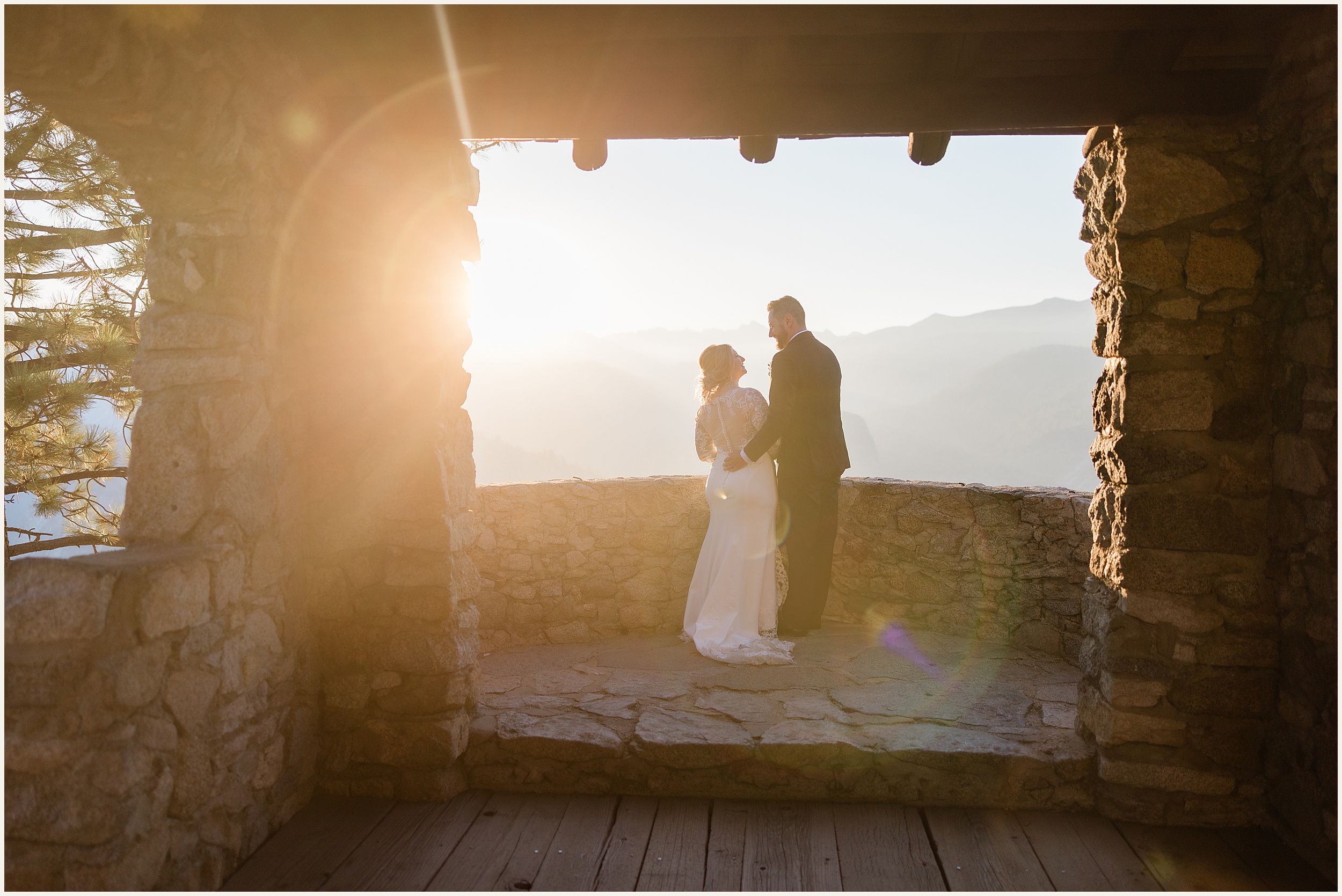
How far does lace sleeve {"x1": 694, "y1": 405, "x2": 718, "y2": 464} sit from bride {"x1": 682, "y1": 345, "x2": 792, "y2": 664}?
0.03ft

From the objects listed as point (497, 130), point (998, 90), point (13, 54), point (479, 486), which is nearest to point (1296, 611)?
point (998, 90)

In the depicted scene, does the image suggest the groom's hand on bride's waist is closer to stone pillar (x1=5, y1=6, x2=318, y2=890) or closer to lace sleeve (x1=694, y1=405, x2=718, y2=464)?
lace sleeve (x1=694, y1=405, x2=718, y2=464)

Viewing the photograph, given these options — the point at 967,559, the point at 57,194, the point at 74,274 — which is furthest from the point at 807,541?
the point at 57,194

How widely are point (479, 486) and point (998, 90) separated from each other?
10.9 feet

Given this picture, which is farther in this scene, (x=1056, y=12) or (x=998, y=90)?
(x=998, y=90)

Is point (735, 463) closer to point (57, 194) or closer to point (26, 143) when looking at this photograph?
point (57, 194)

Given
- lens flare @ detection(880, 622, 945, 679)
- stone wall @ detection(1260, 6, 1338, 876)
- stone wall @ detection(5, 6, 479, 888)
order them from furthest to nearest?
1. lens flare @ detection(880, 622, 945, 679)
2. stone wall @ detection(1260, 6, 1338, 876)
3. stone wall @ detection(5, 6, 479, 888)

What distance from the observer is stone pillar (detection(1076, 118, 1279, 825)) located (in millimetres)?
2547

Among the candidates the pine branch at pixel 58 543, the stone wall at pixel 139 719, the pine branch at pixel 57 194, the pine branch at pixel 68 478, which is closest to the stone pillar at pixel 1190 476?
the stone wall at pixel 139 719

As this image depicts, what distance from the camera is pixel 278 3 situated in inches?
92.2

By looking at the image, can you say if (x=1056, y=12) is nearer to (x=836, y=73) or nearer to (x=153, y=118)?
(x=836, y=73)

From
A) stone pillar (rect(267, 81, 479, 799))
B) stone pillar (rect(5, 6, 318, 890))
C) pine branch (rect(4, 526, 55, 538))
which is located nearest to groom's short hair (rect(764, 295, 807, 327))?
stone pillar (rect(267, 81, 479, 799))

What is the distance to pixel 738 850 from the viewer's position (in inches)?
98.8

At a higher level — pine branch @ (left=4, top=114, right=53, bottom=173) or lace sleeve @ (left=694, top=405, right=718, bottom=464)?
pine branch @ (left=4, top=114, right=53, bottom=173)
